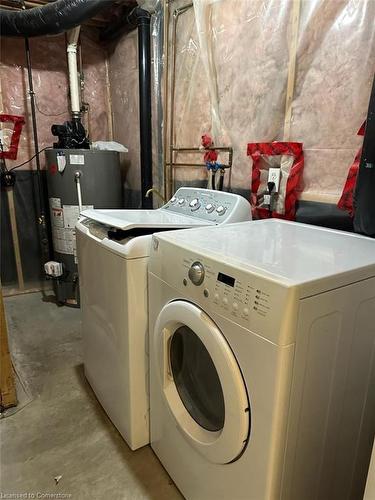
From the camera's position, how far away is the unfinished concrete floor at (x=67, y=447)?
4.26 ft

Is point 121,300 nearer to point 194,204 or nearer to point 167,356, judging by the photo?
point 167,356

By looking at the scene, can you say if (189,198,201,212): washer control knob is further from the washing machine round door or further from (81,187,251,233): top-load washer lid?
the washing machine round door

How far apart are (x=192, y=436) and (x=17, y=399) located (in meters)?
1.11

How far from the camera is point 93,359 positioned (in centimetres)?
169

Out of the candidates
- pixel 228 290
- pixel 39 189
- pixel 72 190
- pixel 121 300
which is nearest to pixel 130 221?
pixel 121 300

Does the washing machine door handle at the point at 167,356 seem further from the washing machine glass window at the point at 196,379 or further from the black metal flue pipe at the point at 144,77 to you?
the black metal flue pipe at the point at 144,77

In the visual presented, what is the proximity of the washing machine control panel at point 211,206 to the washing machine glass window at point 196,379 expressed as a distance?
2.10ft

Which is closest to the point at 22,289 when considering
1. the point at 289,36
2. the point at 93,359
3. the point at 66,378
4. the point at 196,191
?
the point at 66,378

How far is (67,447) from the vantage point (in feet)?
4.84

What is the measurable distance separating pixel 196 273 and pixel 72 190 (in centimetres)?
194

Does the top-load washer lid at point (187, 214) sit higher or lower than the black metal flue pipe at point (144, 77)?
lower

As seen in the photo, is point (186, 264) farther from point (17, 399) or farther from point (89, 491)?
point (17, 399)

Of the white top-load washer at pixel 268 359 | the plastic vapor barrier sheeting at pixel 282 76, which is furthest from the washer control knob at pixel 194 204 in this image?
the white top-load washer at pixel 268 359

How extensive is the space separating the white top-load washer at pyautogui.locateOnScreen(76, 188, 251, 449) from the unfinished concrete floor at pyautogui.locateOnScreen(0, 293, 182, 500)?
0.09m
